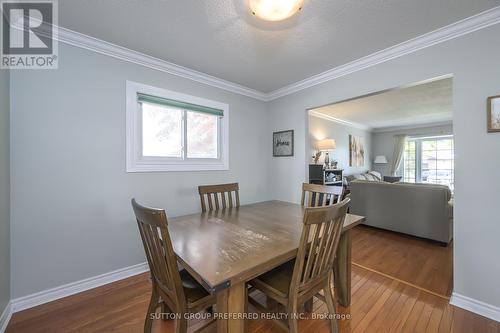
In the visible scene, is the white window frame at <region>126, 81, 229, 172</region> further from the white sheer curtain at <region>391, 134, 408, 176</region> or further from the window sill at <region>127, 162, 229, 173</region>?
the white sheer curtain at <region>391, 134, 408, 176</region>

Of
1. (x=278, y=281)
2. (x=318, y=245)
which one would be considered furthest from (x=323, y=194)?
(x=278, y=281)

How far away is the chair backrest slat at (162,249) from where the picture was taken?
912 mm

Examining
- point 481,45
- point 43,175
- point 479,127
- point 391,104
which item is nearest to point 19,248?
point 43,175

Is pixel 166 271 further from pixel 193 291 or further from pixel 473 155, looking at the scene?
pixel 473 155

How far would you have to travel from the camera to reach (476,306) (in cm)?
156

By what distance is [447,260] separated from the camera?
2.34 metres

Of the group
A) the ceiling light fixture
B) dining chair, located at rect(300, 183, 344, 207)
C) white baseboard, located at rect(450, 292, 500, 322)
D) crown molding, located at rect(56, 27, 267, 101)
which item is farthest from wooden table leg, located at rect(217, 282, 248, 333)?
crown molding, located at rect(56, 27, 267, 101)

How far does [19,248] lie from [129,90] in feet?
5.39

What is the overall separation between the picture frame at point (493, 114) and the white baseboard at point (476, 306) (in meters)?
1.36

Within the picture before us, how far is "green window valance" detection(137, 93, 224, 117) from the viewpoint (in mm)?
2139

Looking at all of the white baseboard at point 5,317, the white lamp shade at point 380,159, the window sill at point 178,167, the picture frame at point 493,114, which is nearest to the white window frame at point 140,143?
the window sill at point 178,167

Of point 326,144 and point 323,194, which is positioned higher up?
point 326,144

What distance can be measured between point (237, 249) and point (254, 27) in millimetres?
1737

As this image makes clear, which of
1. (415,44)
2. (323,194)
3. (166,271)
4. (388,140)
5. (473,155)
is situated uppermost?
(415,44)
